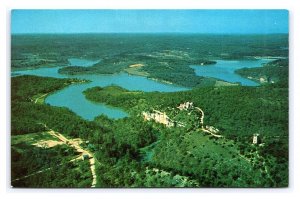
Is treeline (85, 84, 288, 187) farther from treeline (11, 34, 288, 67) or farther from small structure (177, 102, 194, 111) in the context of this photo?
treeline (11, 34, 288, 67)

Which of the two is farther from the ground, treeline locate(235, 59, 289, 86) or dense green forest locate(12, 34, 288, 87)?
dense green forest locate(12, 34, 288, 87)

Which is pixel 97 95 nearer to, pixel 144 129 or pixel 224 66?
pixel 144 129

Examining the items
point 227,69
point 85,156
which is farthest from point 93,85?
point 227,69

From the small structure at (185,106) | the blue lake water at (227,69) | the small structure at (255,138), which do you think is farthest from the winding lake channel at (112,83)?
the small structure at (255,138)

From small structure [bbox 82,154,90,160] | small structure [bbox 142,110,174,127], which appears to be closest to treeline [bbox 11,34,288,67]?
small structure [bbox 142,110,174,127]

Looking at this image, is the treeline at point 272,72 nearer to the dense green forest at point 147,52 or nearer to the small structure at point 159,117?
the dense green forest at point 147,52

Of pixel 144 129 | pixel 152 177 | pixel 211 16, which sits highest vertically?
pixel 211 16
